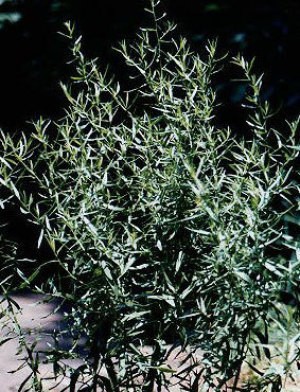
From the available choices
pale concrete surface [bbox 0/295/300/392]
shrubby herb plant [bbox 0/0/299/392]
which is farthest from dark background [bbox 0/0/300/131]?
shrubby herb plant [bbox 0/0/299/392]

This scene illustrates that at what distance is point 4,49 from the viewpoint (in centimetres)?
516

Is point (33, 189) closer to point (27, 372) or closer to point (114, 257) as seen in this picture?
point (27, 372)

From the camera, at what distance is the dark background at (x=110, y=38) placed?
4008 mm

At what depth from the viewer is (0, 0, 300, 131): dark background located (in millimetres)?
4008

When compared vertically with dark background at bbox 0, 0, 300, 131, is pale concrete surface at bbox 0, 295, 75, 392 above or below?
below

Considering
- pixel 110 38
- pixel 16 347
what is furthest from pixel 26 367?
pixel 110 38

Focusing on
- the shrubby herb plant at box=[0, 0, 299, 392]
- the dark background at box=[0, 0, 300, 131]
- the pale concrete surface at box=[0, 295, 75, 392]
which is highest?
the shrubby herb plant at box=[0, 0, 299, 392]

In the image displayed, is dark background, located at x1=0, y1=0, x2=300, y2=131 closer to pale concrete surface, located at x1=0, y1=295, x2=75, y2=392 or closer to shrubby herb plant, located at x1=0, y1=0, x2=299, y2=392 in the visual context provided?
pale concrete surface, located at x1=0, y1=295, x2=75, y2=392

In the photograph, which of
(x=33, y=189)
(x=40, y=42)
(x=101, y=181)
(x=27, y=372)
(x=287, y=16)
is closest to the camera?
(x=101, y=181)

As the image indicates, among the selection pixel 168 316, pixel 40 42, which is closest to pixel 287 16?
pixel 40 42

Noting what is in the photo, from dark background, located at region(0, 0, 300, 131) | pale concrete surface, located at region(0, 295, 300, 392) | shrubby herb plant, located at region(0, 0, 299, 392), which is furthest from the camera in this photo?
dark background, located at region(0, 0, 300, 131)

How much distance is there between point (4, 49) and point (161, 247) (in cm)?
351

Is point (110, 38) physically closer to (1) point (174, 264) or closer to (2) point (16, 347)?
(2) point (16, 347)

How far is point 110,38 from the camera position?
4750 millimetres
